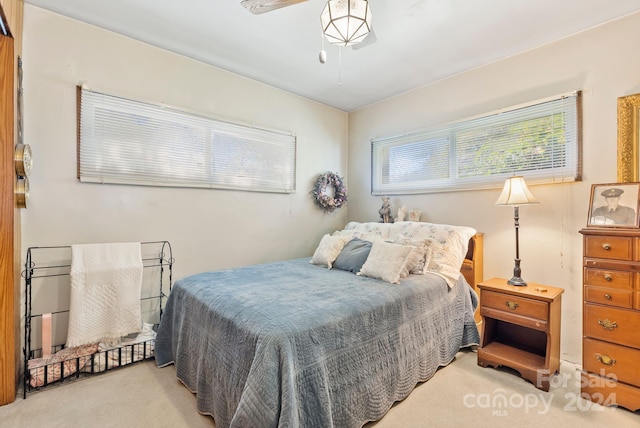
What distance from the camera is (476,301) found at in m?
2.70

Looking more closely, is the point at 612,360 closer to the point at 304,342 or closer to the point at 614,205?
the point at 614,205

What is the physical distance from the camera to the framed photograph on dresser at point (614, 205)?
6.14 feet

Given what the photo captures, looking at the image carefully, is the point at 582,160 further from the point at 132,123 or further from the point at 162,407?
the point at 132,123

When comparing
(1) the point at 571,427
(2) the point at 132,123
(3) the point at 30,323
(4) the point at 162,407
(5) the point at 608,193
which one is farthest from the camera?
(2) the point at 132,123

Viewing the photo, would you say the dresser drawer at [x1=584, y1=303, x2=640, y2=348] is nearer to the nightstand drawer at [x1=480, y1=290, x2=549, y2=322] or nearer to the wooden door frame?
the nightstand drawer at [x1=480, y1=290, x2=549, y2=322]

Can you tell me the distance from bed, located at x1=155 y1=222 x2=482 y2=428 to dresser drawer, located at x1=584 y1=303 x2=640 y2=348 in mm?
811

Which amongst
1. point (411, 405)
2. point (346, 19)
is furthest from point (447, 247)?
point (346, 19)

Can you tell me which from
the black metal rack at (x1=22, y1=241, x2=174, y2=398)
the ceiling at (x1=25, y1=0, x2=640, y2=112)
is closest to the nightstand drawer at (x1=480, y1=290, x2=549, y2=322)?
the ceiling at (x1=25, y1=0, x2=640, y2=112)

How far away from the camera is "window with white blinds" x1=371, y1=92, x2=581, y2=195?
95.7 inches

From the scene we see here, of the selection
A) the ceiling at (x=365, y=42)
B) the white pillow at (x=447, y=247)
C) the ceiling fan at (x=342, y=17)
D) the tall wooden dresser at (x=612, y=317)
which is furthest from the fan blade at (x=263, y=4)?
the tall wooden dresser at (x=612, y=317)

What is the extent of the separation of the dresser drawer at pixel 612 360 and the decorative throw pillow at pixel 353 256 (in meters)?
1.60

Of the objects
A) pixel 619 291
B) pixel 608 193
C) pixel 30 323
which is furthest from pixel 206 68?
pixel 619 291

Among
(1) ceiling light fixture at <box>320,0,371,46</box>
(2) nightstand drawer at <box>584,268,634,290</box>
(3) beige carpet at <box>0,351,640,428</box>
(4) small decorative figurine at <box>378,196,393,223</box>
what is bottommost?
(3) beige carpet at <box>0,351,640,428</box>

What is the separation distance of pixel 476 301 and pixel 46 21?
4.23 m
